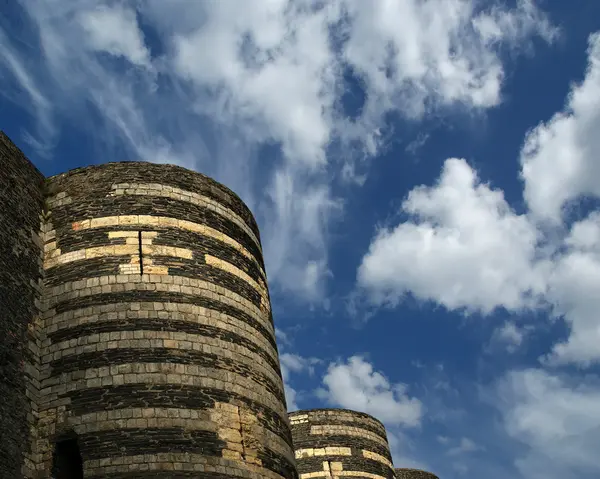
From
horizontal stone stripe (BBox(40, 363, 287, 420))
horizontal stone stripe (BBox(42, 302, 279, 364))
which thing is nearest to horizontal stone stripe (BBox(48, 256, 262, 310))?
horizontal stone stripe (BBox(42, 302, 279, 364))

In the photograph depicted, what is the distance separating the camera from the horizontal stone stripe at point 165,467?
33.7 feet

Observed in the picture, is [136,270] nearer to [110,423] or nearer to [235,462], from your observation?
[110,423]

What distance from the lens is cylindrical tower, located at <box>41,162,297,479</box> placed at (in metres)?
10.8

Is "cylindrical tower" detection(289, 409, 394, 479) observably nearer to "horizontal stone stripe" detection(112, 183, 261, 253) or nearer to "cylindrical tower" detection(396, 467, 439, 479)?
"cylindrical tower" detection(396, 467, 439, 479)

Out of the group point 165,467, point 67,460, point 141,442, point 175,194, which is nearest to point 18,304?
point 67,460

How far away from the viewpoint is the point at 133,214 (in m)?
12.9

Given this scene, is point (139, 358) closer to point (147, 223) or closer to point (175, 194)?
point (147, 223)

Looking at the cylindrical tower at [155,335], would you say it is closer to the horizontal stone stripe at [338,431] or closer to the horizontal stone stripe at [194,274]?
the horizontal stone stripe at [194,274]

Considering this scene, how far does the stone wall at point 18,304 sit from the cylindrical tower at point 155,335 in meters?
0.26

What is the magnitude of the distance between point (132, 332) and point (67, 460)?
235cm

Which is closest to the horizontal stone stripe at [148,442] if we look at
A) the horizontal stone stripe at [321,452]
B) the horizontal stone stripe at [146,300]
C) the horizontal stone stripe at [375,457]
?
the horizontal stone stripe at [146,300]

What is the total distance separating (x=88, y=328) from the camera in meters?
11.6

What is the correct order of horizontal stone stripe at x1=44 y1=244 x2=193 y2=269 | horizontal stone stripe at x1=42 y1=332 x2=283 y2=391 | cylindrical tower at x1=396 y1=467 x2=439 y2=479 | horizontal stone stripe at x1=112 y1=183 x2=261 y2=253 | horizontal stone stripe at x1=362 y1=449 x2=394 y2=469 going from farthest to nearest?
cylindrical tower at x1=396 y1=467 x2=439 y2=479 < horizontal stone stripe at x1=362 y1=449 x2=394 y2=469 < horizontal stone stripe at x1=112 y1=183 x2=261 y2=253 < horizontal stone stripe at x1=44 y1=244 x2=193 y2=269 < horizontal stone stripe at x1=42 y1=332 x2=283 y2=391

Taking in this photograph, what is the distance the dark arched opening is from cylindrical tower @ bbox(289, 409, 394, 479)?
12.5 metres
